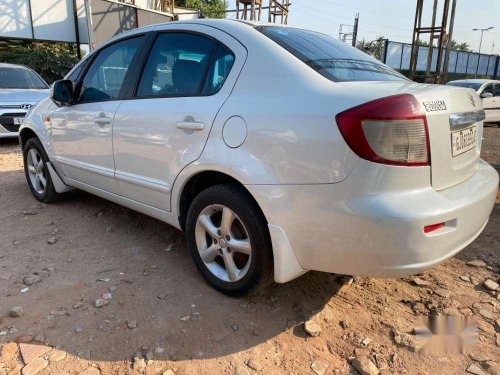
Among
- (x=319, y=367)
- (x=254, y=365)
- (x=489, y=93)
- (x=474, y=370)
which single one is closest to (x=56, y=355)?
(x=254, y=365)

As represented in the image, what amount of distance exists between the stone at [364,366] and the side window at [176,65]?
1750 millimetres

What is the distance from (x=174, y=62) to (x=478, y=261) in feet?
8.52

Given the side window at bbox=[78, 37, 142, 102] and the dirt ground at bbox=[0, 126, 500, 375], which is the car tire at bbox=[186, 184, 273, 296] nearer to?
the dirt ground at bbox=[0, 126, 500, 375]

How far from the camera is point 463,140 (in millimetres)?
2219

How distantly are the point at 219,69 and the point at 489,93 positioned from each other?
39.9 feet

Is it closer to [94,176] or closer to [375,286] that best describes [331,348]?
[375,286]

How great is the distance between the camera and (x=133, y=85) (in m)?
3.07

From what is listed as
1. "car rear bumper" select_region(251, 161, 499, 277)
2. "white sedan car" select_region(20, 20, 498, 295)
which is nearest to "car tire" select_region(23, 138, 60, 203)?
"white sedan car" select_region(20, 20, 498, 295)

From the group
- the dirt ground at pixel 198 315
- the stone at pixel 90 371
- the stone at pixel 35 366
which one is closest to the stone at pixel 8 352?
the dirt ground at pixel 198 315

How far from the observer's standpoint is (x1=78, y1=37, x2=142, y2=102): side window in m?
3.22

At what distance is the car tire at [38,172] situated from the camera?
4297 mm

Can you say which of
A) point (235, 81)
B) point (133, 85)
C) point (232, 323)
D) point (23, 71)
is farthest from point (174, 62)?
point (23, 71)

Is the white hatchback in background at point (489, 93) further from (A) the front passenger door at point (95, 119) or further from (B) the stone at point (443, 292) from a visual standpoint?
(A) the front passenger door at point (95, 119)

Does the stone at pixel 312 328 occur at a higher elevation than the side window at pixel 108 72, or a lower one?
lower
